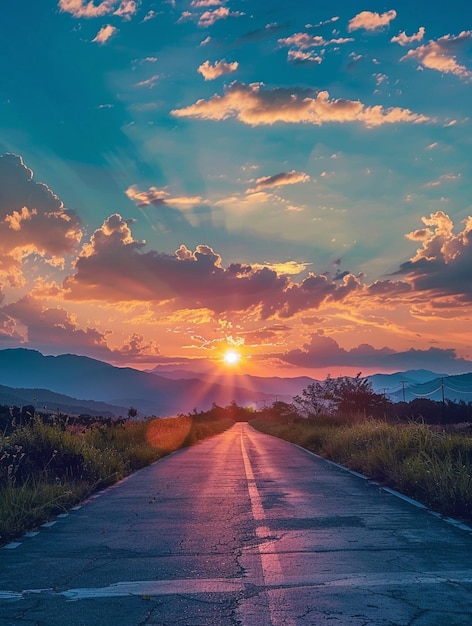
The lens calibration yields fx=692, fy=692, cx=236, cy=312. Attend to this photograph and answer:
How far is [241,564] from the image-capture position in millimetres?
7617

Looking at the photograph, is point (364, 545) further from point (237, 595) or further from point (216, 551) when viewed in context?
point (237, 595)

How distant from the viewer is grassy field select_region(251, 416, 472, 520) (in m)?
11.5

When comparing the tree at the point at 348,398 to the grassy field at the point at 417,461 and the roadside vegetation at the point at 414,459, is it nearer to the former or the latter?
the roadside vegetation at the point at 414,459

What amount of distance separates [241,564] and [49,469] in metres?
7.81

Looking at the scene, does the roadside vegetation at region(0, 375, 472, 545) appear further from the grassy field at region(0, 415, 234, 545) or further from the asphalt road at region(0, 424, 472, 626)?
the asphalt road at region(0, 424, 472, 626)

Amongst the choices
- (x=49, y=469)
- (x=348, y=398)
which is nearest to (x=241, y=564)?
(x=49, y=469)

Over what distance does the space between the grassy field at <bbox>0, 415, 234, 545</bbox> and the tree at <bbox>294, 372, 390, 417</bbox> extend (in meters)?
28.9

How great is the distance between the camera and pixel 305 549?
8.37m

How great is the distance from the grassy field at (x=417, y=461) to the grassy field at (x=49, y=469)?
629cm

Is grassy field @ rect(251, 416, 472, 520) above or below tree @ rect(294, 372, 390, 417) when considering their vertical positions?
below

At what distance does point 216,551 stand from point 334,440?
16.2 metres

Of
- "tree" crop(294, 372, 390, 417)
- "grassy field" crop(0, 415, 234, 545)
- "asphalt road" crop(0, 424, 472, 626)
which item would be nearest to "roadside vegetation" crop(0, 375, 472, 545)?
"grassy field" crop(0, 415, 234, 545)

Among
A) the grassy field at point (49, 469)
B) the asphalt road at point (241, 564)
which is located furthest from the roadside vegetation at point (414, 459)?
the grassy field at point (49, 469)

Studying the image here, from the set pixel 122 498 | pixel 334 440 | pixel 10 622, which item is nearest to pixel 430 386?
pixel 334 440
